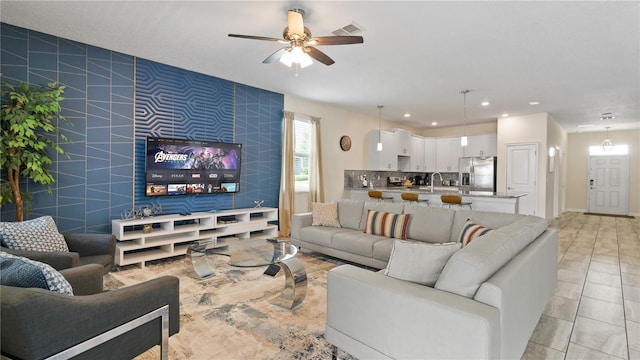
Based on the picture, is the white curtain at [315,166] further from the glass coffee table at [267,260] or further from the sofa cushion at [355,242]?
the glass coffee table at [267,260]

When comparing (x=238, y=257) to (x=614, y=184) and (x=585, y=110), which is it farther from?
(x=614, y=184)

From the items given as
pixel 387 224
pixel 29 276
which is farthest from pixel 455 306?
pixel 387 224

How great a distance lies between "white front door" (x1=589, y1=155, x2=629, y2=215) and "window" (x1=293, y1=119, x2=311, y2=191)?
373 inches

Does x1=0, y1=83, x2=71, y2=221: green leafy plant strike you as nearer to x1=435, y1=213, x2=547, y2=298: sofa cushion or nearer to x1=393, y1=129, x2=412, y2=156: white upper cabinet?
x1=435, y1=213, x2=547, y2=298: sofa cushion

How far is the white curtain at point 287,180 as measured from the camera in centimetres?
580

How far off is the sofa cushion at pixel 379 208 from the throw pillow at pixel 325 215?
1.29 feet

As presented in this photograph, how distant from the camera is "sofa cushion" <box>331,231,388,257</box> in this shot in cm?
371

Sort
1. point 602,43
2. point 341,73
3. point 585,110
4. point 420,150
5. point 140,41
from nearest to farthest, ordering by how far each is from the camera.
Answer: point 602,43, point 140,41, point 341,73, point 585,110, point 420,150

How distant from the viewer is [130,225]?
394 centimetres

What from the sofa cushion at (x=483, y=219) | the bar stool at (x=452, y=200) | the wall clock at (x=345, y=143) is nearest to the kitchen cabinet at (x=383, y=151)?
the wall clock at (x=345, y=143)

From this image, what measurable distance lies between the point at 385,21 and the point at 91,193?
3.98m

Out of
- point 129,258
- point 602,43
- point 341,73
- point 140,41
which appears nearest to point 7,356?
point 129,258

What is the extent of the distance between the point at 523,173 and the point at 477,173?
111 cm

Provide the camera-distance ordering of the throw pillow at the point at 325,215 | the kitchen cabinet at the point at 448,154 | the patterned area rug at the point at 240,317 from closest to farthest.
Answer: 1. the patterned area rug at the point at 240,317
2. the throw pillow at the point at 325,215
3. the kitchen cabinet at the point at 448,154
